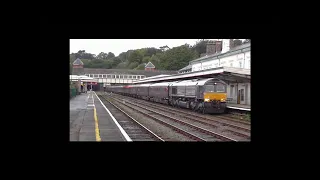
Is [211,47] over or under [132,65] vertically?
under

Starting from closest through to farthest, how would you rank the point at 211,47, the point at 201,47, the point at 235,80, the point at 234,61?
1. the point at 235,80
2. the point at 234,61
3. the point at 211,47
4. the point at 201,47

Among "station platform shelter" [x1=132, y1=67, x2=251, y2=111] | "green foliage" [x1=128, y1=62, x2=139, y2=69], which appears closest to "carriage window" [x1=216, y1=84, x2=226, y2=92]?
"station platform shelter" [x1=132, y1=67, x2=251, y2=111]

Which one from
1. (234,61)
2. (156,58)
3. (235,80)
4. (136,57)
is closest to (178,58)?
(234,61)

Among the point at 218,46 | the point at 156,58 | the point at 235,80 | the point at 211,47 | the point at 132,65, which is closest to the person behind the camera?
the point at 235,80

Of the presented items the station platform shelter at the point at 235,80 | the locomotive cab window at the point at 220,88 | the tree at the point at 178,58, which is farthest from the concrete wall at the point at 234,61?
the tree at the point at 178,58

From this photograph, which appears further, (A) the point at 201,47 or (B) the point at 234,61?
(A) the point at 201,47

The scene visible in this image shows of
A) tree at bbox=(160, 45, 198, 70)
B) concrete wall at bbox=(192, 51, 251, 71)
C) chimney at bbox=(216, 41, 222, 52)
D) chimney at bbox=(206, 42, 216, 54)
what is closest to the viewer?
concrete wall at bbox=(192, 51, 251, 71)

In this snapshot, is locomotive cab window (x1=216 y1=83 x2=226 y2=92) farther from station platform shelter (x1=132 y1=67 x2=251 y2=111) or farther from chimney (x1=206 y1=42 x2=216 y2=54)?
chimney (x1=206 y1=42 x2=216 y2=54)

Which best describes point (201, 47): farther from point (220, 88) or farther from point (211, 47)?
point (220, 88)

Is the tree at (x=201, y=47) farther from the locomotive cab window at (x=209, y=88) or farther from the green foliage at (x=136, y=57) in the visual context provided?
the locomotive cab window at (x=209, y=88)

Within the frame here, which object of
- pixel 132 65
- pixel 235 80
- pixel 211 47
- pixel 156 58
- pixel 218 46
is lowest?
pixel 235 80
